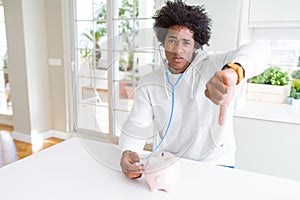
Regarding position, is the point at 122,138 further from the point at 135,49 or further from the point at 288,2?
the point at 288,2

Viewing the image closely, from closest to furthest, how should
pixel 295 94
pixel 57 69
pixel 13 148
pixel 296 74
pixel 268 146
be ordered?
1. pixel 268 146
2. pixel 295 94
3. pixel 296 74
4. pixel 13 148
5. pixel 57 69

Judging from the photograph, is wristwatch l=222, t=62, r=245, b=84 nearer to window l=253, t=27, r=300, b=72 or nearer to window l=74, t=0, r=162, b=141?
window l=74, t=0, r=162, b=141

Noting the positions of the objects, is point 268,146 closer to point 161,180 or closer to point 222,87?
point 161,180

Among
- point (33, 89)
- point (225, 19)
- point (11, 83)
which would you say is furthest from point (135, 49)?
point (11, 83)

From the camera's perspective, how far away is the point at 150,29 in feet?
2.53

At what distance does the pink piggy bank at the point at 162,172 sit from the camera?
2.56 feet

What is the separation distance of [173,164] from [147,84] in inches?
10.1

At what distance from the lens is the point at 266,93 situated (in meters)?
2.06

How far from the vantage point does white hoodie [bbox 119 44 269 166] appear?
0.80 m

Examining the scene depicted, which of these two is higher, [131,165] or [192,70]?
[192,70]

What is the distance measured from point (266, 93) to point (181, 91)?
148cm

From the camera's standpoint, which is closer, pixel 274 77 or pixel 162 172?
pixel 162 172

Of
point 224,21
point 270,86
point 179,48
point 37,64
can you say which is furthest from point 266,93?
point 37,64

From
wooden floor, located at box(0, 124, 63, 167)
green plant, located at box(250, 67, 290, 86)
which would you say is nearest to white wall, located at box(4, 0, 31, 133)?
wooden floor, located at box(0, 124, 63, 167)
